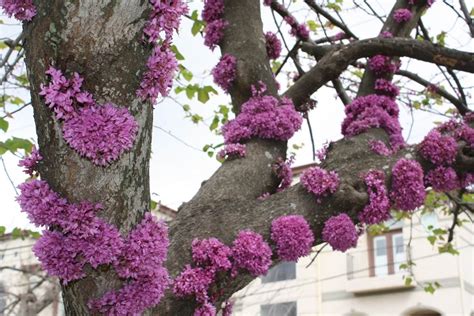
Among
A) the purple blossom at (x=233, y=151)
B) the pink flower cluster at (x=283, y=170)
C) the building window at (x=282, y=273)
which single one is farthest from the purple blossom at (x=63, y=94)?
the building window at (x=282, y=273)

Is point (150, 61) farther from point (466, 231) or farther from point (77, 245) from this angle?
point (466, 231)

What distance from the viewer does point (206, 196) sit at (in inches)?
106

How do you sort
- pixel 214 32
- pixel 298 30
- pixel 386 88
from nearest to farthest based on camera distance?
pixel 214 32 < pixel 386 88 < pixel 298 30

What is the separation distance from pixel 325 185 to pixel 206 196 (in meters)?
0.55

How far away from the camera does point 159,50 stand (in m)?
1.78

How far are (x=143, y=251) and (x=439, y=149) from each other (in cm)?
171

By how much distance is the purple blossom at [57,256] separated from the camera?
1.70 meters

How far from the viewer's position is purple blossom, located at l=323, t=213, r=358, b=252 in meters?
2.60

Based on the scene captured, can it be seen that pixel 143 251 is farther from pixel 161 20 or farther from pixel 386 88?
pixel 386 88

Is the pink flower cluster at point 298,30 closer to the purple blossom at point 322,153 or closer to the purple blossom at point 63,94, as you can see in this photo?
the purple blossom at point 322,153

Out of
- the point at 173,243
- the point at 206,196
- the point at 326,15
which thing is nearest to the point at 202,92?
the point at 326,15

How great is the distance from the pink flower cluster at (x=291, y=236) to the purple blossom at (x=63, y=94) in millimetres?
1143

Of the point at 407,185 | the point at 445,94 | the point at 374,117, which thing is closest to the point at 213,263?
the point at 407,185

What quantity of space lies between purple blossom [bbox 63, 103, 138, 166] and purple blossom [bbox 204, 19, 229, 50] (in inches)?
75.6
